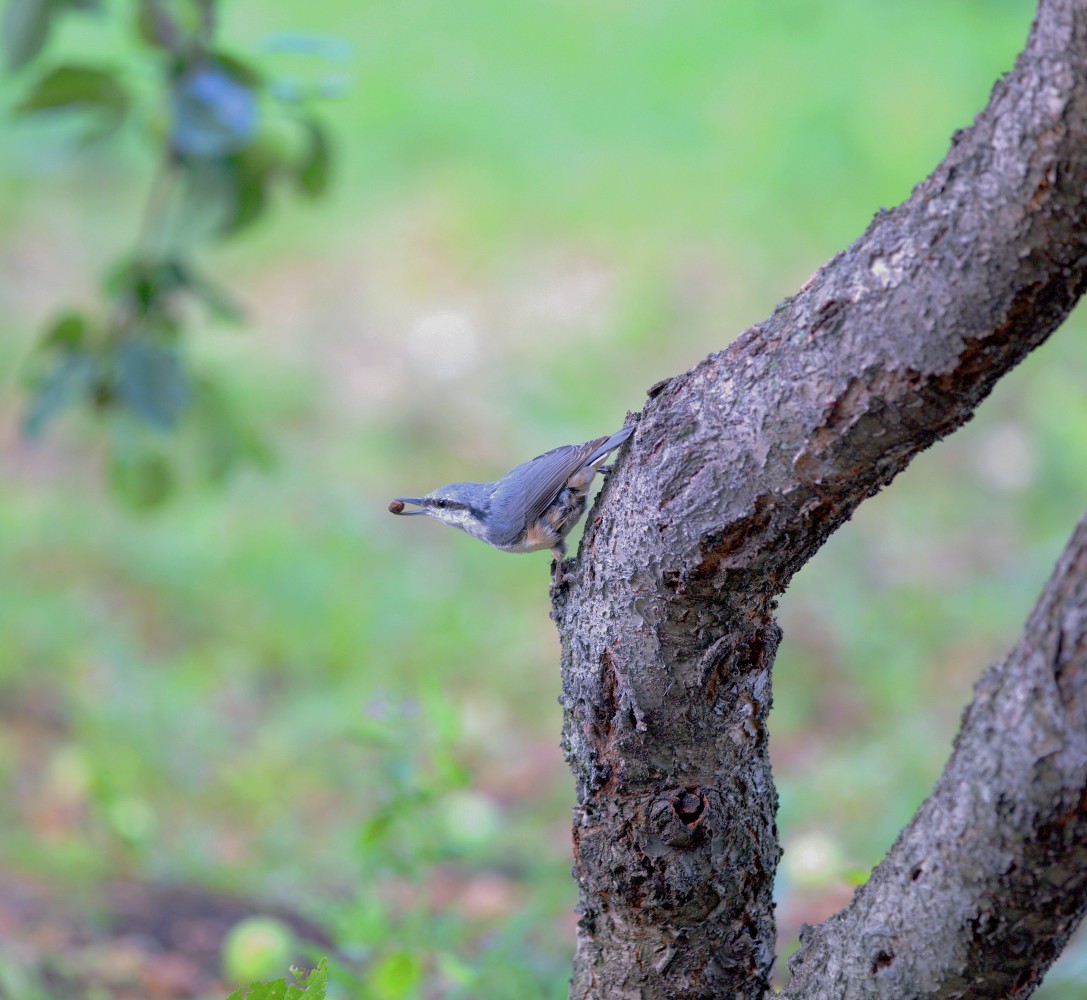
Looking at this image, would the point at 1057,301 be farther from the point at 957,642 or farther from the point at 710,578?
the point at 957,642

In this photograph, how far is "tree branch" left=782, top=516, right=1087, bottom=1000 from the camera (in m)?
1.19

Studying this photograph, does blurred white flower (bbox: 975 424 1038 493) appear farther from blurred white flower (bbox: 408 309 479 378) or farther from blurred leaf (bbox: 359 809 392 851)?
blurred leaf (bbox: 359 809 392 851)

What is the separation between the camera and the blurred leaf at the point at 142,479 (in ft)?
9.46

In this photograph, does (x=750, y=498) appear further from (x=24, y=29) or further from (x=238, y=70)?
(x=24, y=29)

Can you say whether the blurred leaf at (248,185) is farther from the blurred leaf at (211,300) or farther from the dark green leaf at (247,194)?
the blurred leaf at (211,300)

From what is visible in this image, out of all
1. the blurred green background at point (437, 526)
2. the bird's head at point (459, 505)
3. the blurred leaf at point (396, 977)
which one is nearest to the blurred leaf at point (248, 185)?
the blurred green background at point (437, 526)

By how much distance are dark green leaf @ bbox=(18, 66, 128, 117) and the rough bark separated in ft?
5.23

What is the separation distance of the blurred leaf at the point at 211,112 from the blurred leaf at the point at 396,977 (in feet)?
5.36

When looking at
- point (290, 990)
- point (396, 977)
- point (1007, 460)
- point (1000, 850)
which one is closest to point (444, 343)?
point (1007, 460)

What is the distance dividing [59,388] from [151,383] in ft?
0.68

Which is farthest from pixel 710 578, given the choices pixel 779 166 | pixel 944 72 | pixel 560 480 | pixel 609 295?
pixel 944 72

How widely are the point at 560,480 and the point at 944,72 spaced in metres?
5.96

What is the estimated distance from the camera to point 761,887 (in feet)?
5.63

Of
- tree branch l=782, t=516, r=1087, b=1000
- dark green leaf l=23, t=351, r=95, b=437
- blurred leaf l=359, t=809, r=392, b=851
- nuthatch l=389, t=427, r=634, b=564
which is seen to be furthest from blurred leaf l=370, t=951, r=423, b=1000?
dark green leaf l=23, t=351, r=95, b=437
